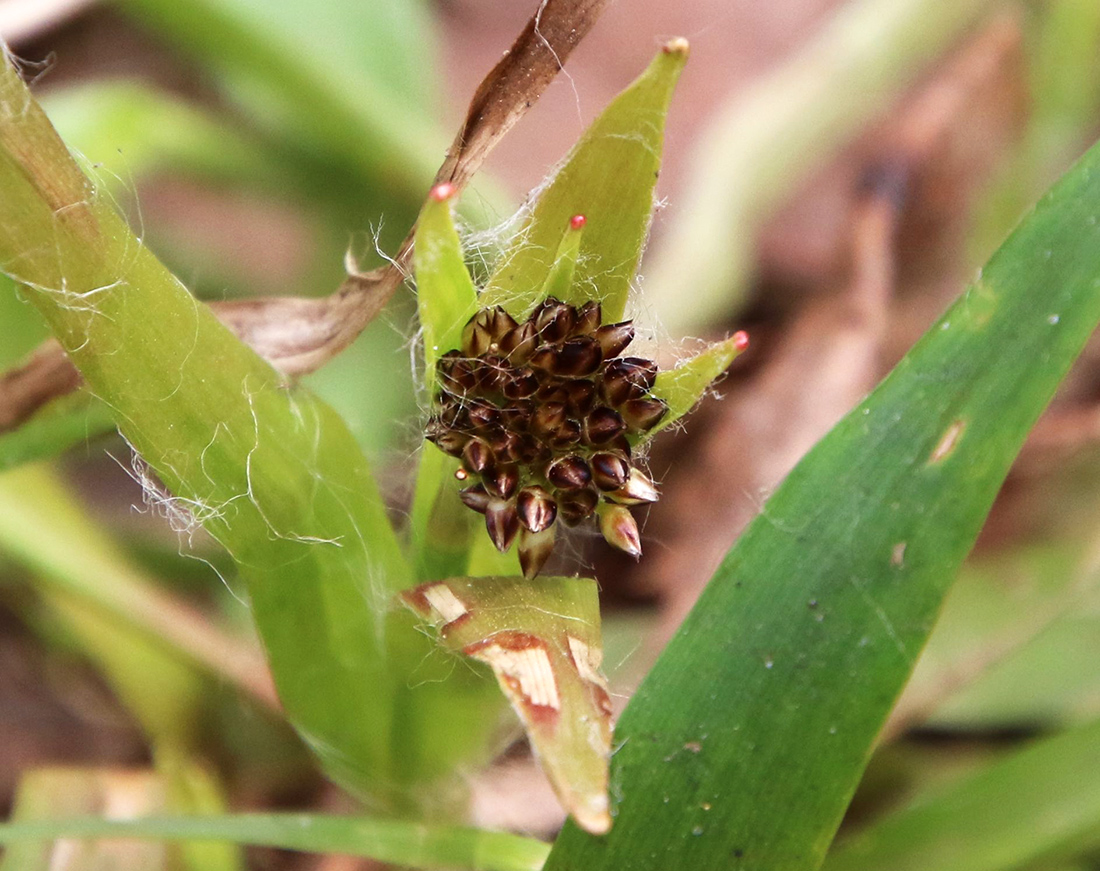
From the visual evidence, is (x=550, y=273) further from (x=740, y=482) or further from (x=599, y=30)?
(x=599, y=30)

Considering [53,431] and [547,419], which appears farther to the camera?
[53,431]

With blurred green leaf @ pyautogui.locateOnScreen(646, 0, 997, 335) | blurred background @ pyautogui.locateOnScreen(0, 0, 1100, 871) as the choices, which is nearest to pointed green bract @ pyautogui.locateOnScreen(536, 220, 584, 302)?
blurred background @ pyautogui.locateOnScreen(0, 0, 1100, 871)

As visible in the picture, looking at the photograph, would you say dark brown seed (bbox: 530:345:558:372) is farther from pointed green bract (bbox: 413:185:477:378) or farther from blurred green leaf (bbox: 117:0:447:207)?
blurred green leaf (bbox: 117:0:447:207)

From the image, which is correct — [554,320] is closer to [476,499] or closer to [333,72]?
[476,499]

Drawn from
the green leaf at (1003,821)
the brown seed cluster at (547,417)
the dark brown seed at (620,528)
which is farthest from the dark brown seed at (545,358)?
the green leaf at (1003,821)

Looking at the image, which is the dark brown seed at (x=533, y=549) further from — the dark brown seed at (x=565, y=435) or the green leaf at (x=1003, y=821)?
the green leaf at (x=1003, y=821)

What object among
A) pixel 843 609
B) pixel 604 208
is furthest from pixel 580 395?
pixel 843 609
